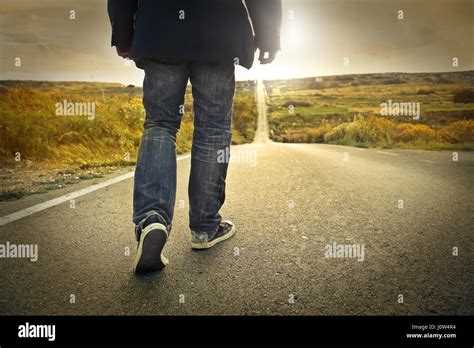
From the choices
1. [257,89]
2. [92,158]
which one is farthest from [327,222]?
[257,89]

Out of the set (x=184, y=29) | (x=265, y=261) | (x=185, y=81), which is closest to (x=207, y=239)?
(x=265, y=261)

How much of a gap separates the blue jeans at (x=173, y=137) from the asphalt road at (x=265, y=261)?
1.14ft

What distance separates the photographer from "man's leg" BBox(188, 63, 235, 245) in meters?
2.20

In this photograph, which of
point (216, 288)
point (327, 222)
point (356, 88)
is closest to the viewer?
point (216, 288)

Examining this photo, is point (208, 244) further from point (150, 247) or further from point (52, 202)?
point (52, 202)

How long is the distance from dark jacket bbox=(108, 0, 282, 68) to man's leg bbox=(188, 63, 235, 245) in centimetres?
13

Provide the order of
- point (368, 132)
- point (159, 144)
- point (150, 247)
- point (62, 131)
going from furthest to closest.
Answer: point (368, 132) < point (62, 131) < point (159, 144) < point (150, 247)

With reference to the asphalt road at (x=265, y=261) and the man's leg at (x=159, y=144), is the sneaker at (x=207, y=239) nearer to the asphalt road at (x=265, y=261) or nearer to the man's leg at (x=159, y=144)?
the asphalt road at (x=265, y=261)

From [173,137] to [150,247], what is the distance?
664 millimetres

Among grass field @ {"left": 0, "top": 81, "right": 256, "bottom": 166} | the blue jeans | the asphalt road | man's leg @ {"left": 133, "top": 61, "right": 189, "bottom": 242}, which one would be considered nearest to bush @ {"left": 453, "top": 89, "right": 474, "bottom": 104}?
grass field @ {"left": 0, "top": 81, "right": 256, "bottom": 166}

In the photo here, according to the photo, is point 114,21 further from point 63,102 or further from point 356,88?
point 356,88

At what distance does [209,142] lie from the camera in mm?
2301
